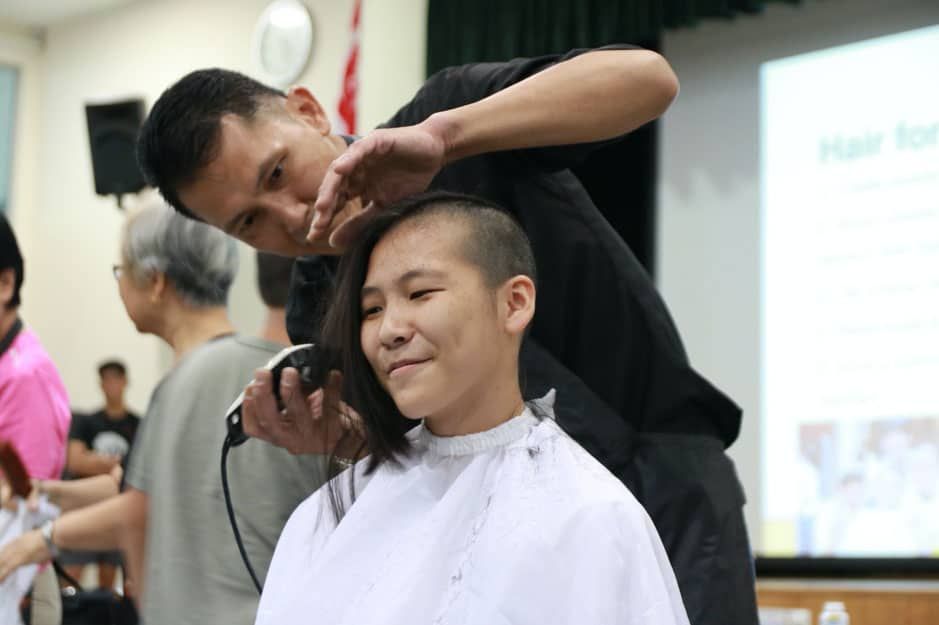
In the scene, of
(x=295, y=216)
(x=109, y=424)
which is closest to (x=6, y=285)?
(x=295, y=216)

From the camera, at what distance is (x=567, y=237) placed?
5.19 feet

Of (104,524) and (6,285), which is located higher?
(6,285)

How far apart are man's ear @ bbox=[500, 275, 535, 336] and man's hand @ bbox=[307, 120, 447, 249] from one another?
0.14m

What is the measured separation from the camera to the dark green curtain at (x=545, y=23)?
5.06m

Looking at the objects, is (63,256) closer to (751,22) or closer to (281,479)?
(751,22)

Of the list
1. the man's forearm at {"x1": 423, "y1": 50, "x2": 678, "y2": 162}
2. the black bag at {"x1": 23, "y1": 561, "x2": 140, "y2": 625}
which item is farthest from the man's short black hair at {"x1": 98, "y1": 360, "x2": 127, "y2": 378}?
the man's forearm at {"x1": 423, "y1": 50, "x2": 678, "y2": 162}

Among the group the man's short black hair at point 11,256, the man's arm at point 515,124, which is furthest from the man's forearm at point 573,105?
the man's short black hair at point 11,256

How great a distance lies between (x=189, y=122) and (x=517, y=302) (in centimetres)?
57

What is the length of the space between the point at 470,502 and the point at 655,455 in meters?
0.35

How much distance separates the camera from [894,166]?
4539 mm

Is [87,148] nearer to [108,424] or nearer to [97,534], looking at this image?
[108,424]

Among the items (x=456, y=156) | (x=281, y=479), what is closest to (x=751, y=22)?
(x=281, y=479)

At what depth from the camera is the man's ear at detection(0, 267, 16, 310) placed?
252 cm

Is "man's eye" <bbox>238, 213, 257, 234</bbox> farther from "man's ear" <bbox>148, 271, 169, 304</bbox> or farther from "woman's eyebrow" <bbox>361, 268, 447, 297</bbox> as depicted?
"man's ear" <bbox>148, 271, 169, 304</bbox>
